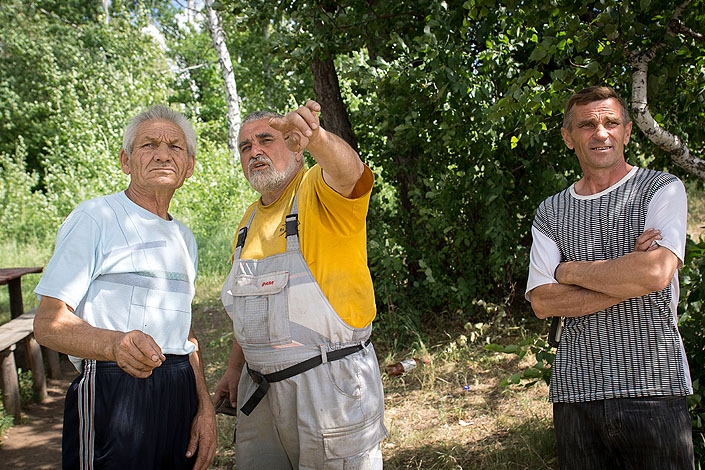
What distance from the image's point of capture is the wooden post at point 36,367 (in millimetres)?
5773

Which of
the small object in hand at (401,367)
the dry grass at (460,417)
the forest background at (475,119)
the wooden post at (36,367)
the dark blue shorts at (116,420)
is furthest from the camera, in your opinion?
the wooden post at (36,367)

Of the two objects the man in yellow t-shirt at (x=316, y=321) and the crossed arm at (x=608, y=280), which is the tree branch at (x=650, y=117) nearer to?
the crossed arm at (x=608, y=280)

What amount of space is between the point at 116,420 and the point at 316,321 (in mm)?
768

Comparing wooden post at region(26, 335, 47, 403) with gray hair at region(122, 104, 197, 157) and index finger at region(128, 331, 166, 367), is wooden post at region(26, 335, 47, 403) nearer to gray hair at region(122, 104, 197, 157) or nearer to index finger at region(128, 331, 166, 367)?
gray hair at region(122, 104, 197, 157)

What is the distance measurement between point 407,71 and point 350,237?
2.59 metres

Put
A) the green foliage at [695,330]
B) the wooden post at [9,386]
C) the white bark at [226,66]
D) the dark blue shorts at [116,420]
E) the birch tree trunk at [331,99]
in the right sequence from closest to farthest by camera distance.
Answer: the dark blue shorts at [116,420] → the green foliage at [695,330] → the wooden post at [9,386] → the birch tree trunk at [331,99] → the white bark at [226,66]

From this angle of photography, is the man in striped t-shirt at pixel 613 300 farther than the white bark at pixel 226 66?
No

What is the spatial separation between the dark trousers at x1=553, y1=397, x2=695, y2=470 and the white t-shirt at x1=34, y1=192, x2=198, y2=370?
1504 millimetres

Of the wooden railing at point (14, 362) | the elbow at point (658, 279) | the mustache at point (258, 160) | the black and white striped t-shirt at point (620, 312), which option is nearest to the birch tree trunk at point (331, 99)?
the wooden railing at point (14, 362)

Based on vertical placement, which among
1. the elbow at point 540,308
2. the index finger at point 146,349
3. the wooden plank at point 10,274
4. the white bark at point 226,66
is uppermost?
the white bark at point 226,66

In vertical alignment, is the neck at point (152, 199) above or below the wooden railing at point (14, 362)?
above

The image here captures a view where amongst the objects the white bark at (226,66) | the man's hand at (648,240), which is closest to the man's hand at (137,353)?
the man's hand at (648,240)

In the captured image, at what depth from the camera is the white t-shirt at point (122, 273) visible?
208cm

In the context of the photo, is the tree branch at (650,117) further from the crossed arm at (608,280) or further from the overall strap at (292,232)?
the overall strap at (292,232)
